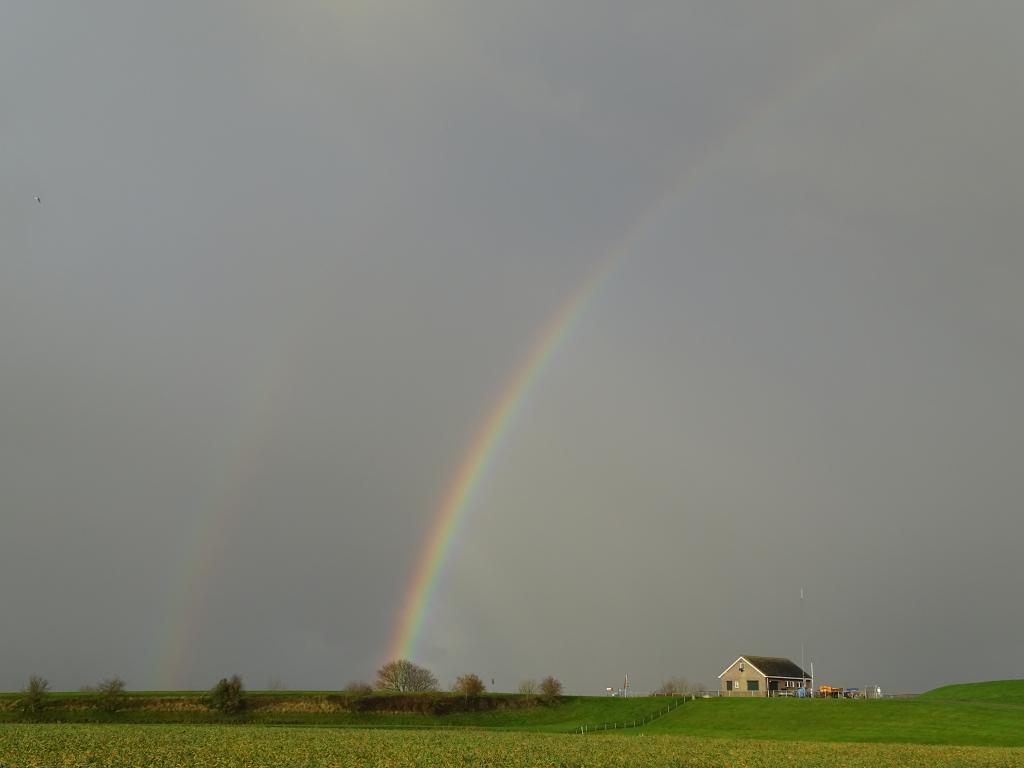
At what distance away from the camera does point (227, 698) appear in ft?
349

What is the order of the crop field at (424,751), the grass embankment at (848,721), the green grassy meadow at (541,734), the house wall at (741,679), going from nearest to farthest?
1. the crop field at (424,751)
2. the green grassy meadow at (541,734)
3. the grass embankment at (848,721)
4. the house wall at (741,679)

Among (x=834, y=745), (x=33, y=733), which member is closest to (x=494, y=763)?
(x=834, y=745)

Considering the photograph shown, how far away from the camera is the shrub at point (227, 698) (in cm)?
10594

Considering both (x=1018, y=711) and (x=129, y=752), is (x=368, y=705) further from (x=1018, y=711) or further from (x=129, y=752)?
(x=1018, y=711)

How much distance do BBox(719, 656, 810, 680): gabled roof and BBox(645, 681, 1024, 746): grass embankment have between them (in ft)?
162

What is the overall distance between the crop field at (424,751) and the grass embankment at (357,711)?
102 ft

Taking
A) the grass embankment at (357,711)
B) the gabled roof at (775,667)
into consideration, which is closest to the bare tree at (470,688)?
the grass embankment at (357,711)

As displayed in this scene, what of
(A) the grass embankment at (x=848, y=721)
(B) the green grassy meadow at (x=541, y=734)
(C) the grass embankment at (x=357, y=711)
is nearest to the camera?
(B) the green grassy meadow at (x=541, y=734)

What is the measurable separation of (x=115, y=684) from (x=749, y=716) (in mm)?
76343

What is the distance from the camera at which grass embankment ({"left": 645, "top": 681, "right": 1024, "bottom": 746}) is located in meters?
82.1

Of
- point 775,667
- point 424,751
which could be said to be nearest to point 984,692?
point 775,667

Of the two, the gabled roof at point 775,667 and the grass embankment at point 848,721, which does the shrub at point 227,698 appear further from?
the gabled roof at point 775,667

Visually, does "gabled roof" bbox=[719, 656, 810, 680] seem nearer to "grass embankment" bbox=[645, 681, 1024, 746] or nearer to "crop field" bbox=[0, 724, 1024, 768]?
"grass embankment" bbox=[645, 681, 1024, 746]

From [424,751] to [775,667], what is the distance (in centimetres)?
12114
